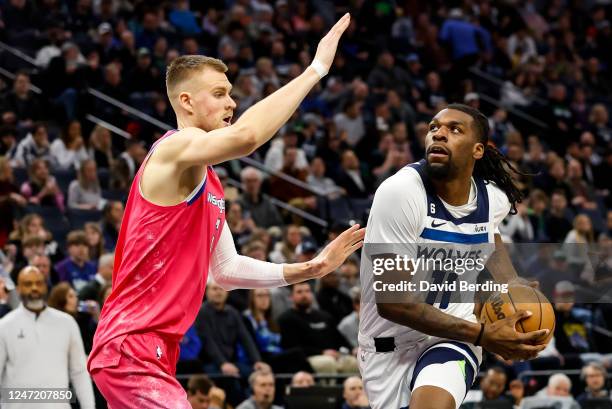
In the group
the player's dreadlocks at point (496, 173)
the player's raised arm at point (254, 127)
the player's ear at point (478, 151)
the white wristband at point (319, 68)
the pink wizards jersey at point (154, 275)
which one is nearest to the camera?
the player's raised arm at point (254, 127)

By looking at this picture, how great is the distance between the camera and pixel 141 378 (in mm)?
4871

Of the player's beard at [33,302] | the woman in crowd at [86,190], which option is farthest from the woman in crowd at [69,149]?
the player's beard at [33,302]

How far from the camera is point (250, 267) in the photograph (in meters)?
5.77

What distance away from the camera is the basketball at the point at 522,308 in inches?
227

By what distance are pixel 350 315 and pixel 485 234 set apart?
6187 millimetres

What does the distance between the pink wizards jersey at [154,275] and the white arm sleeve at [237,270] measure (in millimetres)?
629

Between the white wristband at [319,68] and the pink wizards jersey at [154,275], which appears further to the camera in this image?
the pink wizards jersey at [154,275]

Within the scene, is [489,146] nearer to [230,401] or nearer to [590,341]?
[230,401]

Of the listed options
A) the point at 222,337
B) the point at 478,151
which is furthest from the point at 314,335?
the point at 478,151

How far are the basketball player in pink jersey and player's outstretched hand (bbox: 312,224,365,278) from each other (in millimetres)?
744

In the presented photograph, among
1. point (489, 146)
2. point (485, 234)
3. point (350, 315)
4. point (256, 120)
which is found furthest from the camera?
point (350, 315)

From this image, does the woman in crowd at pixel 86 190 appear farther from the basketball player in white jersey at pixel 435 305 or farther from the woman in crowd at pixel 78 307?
the basketball player in white jersey at pixel 435 305

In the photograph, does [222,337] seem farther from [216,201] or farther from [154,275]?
[154,275]

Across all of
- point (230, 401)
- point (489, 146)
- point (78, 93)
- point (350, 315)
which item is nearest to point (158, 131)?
point (78, 93)
